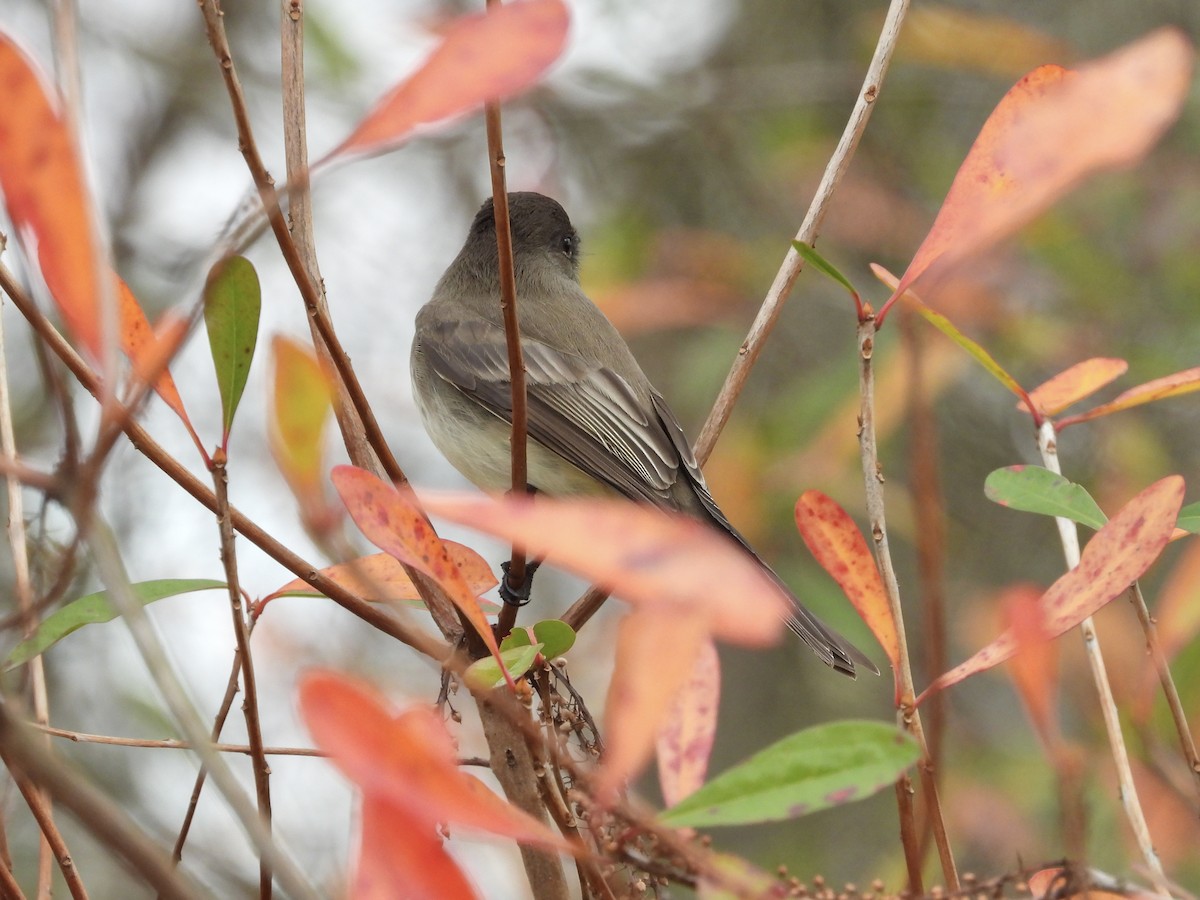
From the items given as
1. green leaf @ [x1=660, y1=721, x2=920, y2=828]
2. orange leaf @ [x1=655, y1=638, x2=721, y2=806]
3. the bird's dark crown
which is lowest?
green leaf @ [x1=660, y1=721, x2=920, y2=828]

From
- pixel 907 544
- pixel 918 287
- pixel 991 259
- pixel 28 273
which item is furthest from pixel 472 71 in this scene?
pixel 907 544

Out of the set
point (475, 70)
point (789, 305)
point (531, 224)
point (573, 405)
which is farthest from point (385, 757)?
point (789, 305)

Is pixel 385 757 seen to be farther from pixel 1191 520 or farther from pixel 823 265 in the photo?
pixel 1191 520

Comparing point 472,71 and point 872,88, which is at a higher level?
point 872,88

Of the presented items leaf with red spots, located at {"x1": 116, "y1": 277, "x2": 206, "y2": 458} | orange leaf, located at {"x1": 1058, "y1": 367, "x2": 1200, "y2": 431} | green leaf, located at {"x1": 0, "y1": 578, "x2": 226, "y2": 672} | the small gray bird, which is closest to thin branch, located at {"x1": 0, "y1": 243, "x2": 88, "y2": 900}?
green leaf, located at {"x1": 0, "y1": 578, "x2": 226, "y2": 672}

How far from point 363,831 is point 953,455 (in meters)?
4.00

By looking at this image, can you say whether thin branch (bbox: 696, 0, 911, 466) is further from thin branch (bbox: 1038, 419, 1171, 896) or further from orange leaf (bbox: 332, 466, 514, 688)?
orange leaf (bbox: 332, 466, 514, 688)

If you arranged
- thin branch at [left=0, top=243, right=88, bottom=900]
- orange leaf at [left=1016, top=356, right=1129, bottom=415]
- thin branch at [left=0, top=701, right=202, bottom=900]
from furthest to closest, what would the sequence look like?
orange leaf at [left=1016, top=356, right=1129, bottom=415] < thin branch at [left=0, top=243, right=88, bottom=900] < thin branch at [left=0, top=701, right=202, bottom=900]

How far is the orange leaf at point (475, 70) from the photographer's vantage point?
0.66 m

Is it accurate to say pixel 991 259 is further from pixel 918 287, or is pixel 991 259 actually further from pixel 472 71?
pixel 472 71

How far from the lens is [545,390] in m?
2.51

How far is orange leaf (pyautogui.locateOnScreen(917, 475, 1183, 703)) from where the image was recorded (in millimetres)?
894

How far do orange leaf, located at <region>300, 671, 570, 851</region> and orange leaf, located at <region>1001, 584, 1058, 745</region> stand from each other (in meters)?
0.28

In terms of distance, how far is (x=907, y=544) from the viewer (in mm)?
4727
